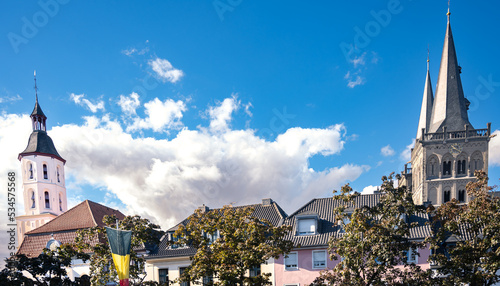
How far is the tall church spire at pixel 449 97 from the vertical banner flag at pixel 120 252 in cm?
7884

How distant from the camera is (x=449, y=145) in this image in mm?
80938

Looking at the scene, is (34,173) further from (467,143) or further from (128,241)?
(467,143)

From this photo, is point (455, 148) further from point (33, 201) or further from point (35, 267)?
point (33, 201)

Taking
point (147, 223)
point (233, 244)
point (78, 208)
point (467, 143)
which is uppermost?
point (467, 143)

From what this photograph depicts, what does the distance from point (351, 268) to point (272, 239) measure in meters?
5.97

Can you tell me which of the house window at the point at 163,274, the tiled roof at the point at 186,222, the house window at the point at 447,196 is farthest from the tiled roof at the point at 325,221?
the house window at the point at 447,196

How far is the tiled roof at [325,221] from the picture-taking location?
3478cm

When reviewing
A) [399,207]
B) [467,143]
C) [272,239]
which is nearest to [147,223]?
[272,239]

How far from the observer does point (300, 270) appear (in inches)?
1426

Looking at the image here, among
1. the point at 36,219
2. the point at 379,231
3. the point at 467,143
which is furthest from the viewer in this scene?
the point at 467,143

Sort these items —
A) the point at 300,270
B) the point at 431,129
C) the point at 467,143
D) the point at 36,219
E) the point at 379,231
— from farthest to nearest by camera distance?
the point at 431,129 → the point at 467,143 → the point at 36,219 → the point at 300,270 → the point at 379,231

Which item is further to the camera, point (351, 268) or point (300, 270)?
point (300, 270)

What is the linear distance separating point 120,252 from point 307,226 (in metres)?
21.3

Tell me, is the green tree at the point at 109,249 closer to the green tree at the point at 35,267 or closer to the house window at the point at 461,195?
the green tree at the point at 35,267
